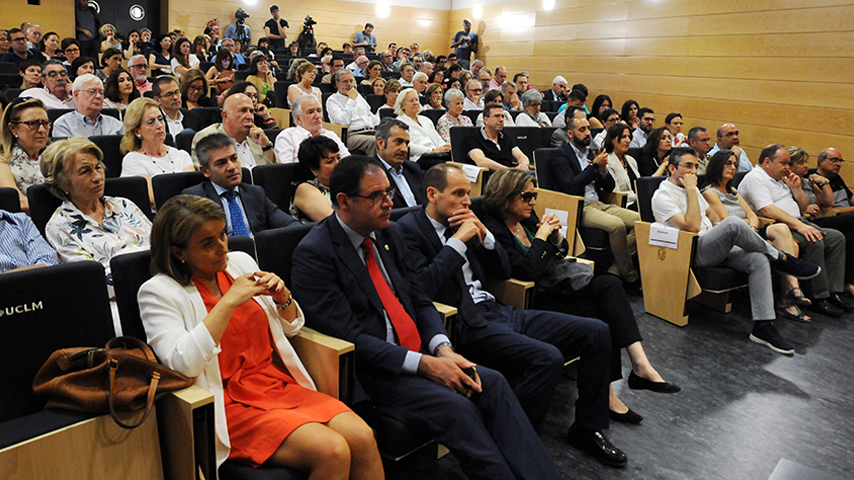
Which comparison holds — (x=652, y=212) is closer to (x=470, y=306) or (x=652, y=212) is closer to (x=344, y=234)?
(x=470, y=306)

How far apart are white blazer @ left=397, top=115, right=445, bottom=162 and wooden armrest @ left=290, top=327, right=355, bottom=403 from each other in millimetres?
2979

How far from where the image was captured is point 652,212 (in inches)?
138

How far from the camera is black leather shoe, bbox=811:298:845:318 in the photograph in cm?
355

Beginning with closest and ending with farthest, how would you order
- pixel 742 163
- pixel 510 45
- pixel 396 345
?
pixel 396 345 → pixel 742 163 → pixel 510 45

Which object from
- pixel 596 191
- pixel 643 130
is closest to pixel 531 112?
pixel 643 130

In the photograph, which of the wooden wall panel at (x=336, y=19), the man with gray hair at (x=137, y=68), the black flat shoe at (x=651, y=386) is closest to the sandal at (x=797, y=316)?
the black flat shoe at (x=651, y=386)

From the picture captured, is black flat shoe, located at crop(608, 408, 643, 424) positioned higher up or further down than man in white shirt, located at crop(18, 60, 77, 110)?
further down

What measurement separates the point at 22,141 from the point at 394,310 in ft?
6.38

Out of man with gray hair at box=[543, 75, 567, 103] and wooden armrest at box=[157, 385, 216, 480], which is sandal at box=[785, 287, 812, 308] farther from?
man with gray hair at box=[543, 75, 567, 103]

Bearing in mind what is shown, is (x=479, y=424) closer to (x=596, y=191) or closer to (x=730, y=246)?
(x=730, y=246)

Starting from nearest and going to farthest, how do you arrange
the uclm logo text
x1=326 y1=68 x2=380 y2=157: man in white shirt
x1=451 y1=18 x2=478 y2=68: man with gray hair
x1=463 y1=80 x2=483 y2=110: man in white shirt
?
1. the uclm logo text
2. x1=326 y1=68 x2=380 y2=157: man in white shirt
3. x1=463 y1=80 x2=483 y2=110: man in white shirt
4. x1=451 y1=18 x2=478 y2=68: man with gray hair

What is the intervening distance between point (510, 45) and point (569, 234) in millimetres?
7669

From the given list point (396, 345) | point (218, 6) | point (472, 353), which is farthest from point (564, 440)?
point (218, 6)

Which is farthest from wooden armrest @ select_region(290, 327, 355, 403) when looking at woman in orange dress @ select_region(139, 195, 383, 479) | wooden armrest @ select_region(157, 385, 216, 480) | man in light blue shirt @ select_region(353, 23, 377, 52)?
man in light blue shirt @ select_region(353, 23, 377, 52)
